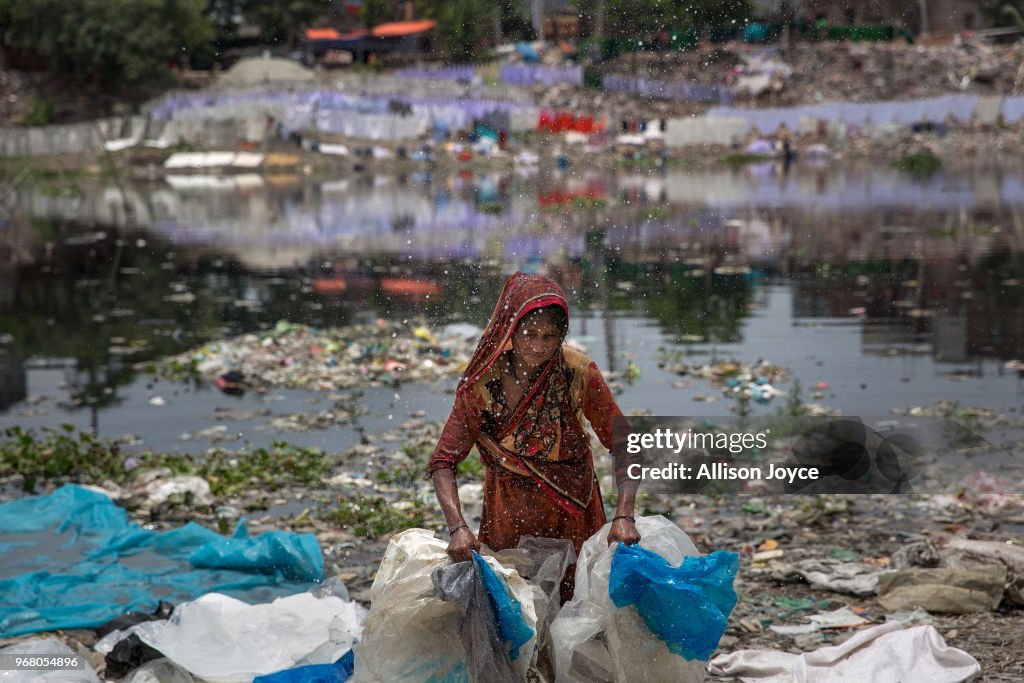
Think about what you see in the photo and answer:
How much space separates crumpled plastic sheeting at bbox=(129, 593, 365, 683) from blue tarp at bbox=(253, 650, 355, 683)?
366mm

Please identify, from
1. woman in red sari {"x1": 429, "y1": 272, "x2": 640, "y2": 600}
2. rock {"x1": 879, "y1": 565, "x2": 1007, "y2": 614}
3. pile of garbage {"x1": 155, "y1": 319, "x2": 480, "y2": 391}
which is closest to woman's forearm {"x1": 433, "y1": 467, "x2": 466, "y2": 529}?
woman in red sari {"x1": 429, "y1": 272, "x2": 640, "y2": 600}

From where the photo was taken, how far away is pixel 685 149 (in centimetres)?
3272

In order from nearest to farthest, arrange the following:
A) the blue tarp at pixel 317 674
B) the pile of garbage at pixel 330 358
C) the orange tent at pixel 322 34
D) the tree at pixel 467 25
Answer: the blue tarp at pixel 317 674, the tree at pixel 467 25, the pile of garbage at pixel 330 358, the orange tent at pixel 322 34

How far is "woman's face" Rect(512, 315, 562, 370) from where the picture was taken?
2895 millimetres

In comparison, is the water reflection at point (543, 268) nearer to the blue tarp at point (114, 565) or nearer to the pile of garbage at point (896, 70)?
the blue tarp at point (114, 565)

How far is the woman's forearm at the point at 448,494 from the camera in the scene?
292 centimetres

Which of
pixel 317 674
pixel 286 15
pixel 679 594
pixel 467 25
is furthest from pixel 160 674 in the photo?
pixel 286 15

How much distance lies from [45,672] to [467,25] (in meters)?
3.44

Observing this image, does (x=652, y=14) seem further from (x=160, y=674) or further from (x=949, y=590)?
(x=160, y=674)

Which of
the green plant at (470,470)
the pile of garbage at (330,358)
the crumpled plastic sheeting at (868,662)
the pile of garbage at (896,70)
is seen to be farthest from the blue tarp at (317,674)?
the pile of garbage at (896,70)

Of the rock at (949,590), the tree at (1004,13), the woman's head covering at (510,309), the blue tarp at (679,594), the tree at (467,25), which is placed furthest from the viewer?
the tree at (1004,13)

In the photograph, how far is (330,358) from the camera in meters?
8.17

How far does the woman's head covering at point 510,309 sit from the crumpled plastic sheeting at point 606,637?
54cm

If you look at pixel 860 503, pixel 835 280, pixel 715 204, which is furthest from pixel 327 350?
pixel 715 204
